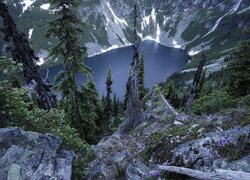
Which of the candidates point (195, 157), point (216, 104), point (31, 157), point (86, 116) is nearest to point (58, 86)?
point (86, 116)

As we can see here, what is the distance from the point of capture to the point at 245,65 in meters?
25.4

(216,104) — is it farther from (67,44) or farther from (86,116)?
(67,44)

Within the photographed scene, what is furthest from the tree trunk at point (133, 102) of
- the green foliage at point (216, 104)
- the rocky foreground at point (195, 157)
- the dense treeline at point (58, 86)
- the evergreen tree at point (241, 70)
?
the evergreen tree at point (241, 70)

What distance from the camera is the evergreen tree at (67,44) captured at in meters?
19.1

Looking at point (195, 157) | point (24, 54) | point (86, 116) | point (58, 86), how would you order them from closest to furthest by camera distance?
1. point (195, 157)
2. point (24, 54)
3. point (58, 86)
4. point (86, 116)

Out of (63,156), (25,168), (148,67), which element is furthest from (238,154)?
(148,67)

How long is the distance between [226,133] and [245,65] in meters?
20.1

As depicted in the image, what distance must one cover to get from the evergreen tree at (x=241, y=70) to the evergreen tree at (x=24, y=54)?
1975cm

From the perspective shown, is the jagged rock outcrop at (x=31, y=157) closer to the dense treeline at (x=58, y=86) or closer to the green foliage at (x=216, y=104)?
the dense treeline at (x=58, y=86)

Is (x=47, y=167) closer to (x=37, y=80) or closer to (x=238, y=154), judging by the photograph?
(x=238, y=154)

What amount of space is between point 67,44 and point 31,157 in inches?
570

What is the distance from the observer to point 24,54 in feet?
65.4

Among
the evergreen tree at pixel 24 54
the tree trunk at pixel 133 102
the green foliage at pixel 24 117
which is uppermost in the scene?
the evergreen tree at pixel 24 54

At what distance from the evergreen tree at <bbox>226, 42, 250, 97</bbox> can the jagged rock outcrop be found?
22806 millimetres
